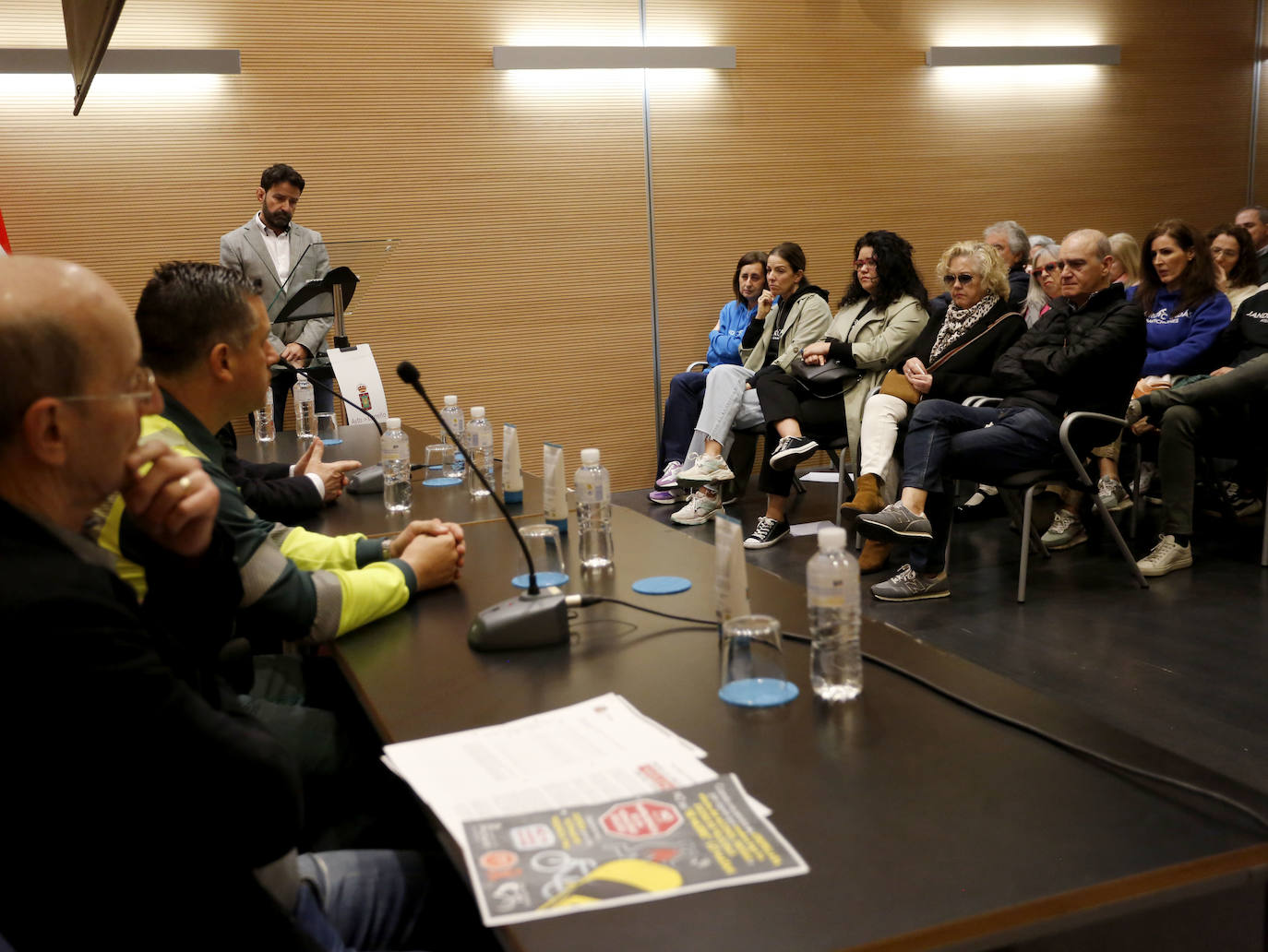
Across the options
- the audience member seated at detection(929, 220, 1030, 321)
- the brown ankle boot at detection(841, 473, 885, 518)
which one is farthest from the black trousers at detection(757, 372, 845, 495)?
the audience member seated at detection(929, 220, 1030, 321)

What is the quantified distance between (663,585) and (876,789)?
0.79 meters

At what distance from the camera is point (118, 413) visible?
107 cm

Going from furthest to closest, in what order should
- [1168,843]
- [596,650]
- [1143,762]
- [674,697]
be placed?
[596,650], [674,697], [1143,762], [1168,843]

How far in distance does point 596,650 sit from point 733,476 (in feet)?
12.7

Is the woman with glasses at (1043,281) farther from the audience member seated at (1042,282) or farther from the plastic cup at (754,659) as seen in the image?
the plastic cup at (754,659)

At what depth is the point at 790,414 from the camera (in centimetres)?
497

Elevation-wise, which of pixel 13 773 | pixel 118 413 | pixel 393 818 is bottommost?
pixel 393 818

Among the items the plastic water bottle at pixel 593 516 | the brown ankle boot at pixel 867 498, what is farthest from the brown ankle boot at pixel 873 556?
the plastic water bottle at pixel 593 516

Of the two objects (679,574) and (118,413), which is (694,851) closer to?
(118,413)

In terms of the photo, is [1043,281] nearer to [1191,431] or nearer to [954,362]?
[954,362]

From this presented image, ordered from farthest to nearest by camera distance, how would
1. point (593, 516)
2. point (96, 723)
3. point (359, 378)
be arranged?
point (359, 378) < point (593, 516) < point (96, 723)

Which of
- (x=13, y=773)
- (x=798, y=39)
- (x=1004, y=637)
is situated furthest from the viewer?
(x=798, y=39)

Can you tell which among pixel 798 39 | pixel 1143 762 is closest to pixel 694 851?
pixel 1143 762

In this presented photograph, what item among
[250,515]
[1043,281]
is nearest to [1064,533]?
[1043,281]
